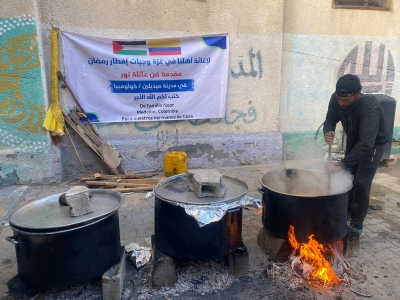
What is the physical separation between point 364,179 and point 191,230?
91.6 inches

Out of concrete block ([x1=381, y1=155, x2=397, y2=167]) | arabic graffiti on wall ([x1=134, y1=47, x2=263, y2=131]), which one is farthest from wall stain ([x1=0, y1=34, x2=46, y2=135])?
concrete block ([x1=381, y1=155, x2=397, y2=167])

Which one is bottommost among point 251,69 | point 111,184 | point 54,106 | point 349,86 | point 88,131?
point 111,184

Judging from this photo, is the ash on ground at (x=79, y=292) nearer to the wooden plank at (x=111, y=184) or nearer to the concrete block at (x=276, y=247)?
the concrete block at (x=276, y=247)

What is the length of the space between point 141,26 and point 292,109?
12.5 ft

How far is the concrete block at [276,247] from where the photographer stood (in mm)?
3398

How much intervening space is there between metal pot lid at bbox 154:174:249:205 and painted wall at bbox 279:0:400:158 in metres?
4.49

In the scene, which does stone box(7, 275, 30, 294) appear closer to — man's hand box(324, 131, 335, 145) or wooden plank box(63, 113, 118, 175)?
wooden plank box(63, 113, 118, 175)

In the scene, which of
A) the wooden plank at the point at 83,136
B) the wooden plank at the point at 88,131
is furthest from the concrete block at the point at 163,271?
the wooden plank at the point at 88,131

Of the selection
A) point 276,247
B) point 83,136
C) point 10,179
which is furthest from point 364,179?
point 10,179

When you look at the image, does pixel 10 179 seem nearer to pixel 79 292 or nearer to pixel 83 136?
pixel 83 136

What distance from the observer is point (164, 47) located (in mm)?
6199

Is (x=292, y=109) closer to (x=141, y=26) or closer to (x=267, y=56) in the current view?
(x=267, y=56)

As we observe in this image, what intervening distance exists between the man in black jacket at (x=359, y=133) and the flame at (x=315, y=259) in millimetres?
807

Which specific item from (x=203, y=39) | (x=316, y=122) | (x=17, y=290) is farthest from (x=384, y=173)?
(x=17, y=290)
